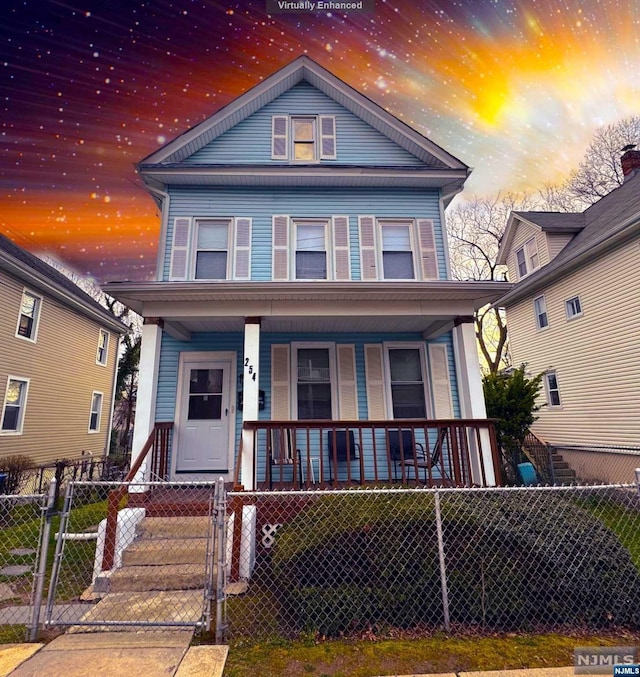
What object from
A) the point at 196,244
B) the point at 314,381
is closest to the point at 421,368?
the point at 314,381

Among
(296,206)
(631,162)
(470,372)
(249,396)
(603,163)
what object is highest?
(603,163)

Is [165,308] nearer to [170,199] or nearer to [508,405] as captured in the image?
[170,199]

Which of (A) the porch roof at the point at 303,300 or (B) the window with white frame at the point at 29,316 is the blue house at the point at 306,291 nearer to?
(A) the porch roof at the point at 303,300

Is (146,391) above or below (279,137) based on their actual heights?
below

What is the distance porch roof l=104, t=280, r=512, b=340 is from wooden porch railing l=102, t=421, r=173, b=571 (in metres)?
1.93

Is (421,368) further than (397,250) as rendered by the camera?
No

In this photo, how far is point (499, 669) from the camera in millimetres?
2760

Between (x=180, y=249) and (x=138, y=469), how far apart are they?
4307 mm

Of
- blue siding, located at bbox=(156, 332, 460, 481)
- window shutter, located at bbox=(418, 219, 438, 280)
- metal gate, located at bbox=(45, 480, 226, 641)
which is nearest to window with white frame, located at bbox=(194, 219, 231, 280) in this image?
blue siding, located at bbox=(156, 332, 460, 481)

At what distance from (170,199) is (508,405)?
9.39 meters

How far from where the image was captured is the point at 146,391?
5.65 meters

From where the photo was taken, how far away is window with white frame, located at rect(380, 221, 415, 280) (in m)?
7.75

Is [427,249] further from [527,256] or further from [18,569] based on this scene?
[527,256]

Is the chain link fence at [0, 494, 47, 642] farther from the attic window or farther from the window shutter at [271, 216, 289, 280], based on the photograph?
the attic window
